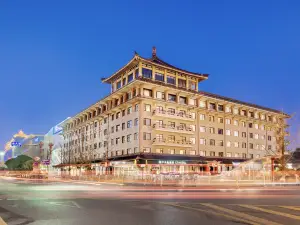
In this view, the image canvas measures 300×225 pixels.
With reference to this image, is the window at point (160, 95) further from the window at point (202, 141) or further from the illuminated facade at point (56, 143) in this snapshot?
the illuminated facade at point (56, 143)

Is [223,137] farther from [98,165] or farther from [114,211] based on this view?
[114,211]

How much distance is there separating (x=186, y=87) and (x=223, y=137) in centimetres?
1264

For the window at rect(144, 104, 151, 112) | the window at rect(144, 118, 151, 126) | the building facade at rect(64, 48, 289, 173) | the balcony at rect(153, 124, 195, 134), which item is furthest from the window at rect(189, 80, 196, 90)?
the window at rect(144, 118, 151, 126)

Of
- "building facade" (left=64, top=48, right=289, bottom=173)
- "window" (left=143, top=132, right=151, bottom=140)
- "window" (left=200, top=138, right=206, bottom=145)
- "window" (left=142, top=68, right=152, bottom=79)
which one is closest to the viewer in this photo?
"window" (left=143, top=132, right=151, bottom=140)

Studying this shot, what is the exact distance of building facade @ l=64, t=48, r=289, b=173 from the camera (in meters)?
54.3

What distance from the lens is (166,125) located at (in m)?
55.8

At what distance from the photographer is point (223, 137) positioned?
65.2m

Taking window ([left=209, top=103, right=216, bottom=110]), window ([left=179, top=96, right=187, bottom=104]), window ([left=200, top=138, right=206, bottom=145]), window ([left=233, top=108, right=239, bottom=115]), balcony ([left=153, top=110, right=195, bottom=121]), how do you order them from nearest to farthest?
balcony ([left=153, top=110, right=195, bottom=121]), window ([left=179, top=96, right=187, bottom=104]), window ([left=200, top=138, right=206, bottom=145]), window ([left=209, top=103, right=216, bottom=110]), window ([left=233, top=108, right=239, bottom=115])

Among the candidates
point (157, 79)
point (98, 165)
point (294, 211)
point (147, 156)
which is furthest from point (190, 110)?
point (294, 211)

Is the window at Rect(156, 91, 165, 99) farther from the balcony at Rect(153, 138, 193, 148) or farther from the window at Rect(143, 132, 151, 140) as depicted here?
the balcony at Rect(153, 138, 193, 148)

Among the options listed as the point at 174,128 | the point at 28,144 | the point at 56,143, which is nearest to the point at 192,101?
the point at 174,128

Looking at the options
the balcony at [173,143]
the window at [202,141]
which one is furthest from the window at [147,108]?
the window at [202,141]

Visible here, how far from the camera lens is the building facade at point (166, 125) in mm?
54284

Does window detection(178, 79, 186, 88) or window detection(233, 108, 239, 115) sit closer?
window detection(178, 79, 186, 88)
